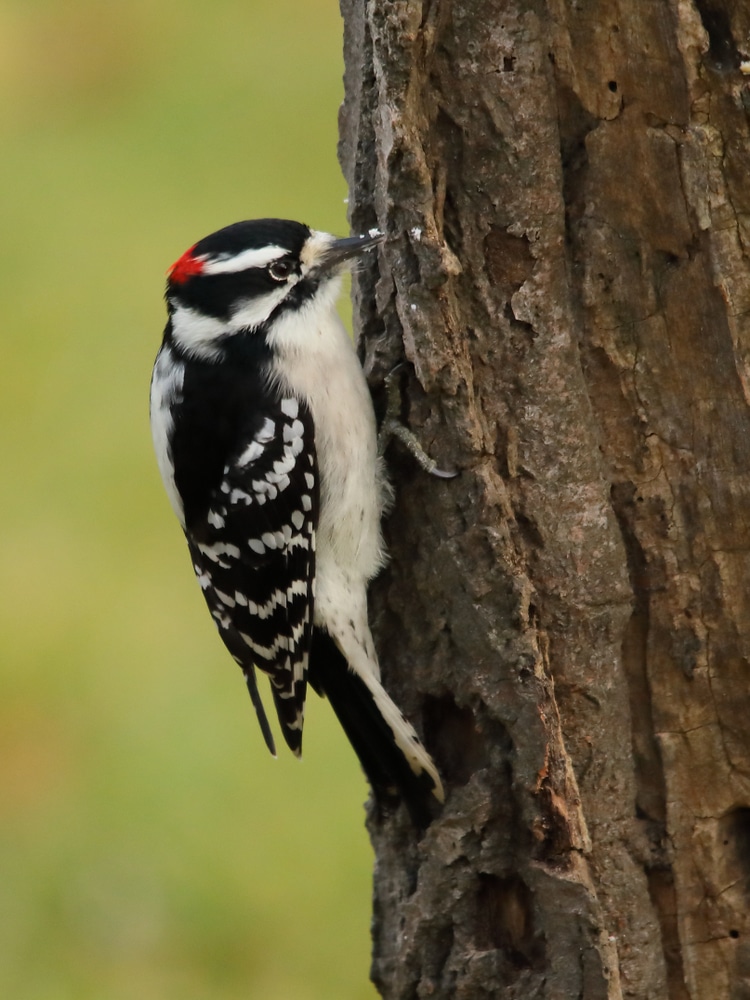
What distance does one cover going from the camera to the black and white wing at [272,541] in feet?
12.2

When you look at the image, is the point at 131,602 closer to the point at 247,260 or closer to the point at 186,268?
the point at 186,268

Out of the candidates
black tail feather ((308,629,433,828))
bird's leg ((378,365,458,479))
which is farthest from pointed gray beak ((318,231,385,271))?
black tail feather ((308,629,433,828))


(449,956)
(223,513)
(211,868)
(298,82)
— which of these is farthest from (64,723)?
(298,82)

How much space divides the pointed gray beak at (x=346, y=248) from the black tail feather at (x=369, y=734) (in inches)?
41.4

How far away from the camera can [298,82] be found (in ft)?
33.0

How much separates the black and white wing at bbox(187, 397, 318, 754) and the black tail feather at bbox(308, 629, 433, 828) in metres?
0.10

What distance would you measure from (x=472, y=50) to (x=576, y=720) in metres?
1.61

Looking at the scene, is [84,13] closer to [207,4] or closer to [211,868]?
[207,4]

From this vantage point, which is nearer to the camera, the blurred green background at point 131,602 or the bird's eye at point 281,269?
the bird's eye at point 281,269

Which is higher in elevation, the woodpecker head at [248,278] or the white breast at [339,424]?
the woodpecker head at [248,278]

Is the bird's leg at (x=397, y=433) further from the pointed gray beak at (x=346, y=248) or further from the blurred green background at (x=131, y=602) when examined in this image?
the blurred green background at (x=131, y=602)

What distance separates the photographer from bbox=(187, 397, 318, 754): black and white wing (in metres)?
3.71

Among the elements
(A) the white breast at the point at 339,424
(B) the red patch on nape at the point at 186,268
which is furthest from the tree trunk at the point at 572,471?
(B) the red patch on nape at the point at 186,268

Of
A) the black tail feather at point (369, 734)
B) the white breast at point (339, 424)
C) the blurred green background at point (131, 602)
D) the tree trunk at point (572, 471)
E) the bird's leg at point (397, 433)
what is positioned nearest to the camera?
the tree trunk at point (572, 471)
